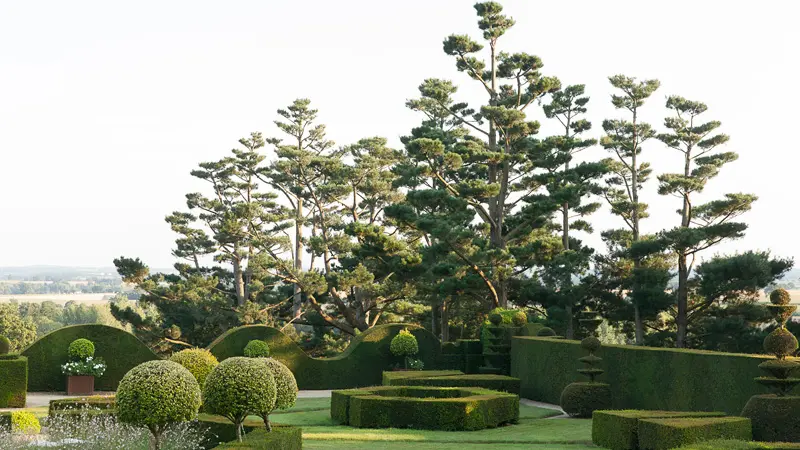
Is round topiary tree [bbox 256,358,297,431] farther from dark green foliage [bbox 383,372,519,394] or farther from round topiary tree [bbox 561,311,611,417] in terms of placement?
dark green foliage [bbox 383,372,519,394]

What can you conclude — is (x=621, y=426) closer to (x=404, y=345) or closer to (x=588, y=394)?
(x=588, y=394)

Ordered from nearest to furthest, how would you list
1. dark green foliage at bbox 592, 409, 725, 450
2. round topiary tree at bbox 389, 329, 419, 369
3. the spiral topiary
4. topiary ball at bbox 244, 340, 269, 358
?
1. dark green foliage at bbox 592, 409, 725, 450
2. topiary ball at bbox 244, 340, 269, 358
3. the spiral topiary
4. round topiary tree at bbox 389, 329, 419, 369

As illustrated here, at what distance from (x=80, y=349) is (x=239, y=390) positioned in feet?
41.2

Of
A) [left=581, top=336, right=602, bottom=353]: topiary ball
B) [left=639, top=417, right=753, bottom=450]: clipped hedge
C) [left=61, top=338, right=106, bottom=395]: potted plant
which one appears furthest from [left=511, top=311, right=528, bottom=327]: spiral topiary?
[left=639, top=417, right=753, bottom=450]: clipped hedge

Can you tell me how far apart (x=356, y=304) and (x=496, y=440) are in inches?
935

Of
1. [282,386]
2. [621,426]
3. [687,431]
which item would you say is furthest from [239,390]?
[687,431]

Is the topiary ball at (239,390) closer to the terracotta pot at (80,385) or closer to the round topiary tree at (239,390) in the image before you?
the round topiary tree at (239,390)

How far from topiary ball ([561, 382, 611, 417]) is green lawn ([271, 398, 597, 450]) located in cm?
39

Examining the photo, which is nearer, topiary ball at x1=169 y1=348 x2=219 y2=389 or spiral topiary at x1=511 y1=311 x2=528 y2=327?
topiary ball at x1=169 y1=348 x2=219 y2=389

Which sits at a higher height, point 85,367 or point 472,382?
point 85,367

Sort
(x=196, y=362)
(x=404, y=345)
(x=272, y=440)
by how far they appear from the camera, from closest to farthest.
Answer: (x=272, y=440), (x=196, y=362), (x=404, y=345)

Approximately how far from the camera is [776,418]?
13.5 metres

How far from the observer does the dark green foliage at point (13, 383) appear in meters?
21.3

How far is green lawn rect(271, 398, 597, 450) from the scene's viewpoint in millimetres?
15078
